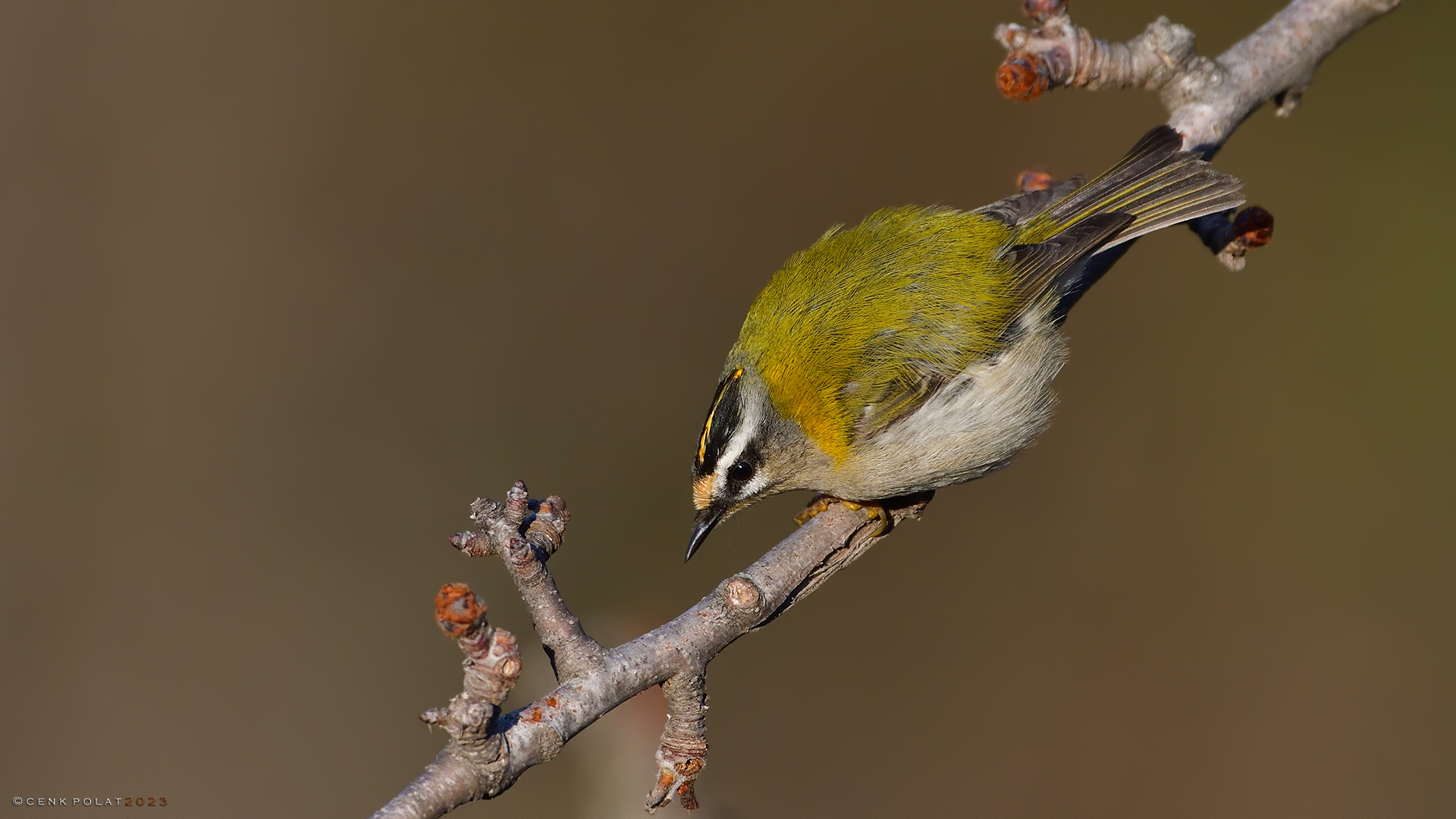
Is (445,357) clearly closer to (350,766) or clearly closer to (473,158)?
(473,158)

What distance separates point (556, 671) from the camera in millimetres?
1865

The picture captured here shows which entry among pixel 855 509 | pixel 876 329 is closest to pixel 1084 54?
pixel 876 329

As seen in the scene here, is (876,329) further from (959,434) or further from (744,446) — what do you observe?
(744,446)

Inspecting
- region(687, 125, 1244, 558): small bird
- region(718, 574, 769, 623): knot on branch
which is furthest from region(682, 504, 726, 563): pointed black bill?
region(718, 574, 769, 623): knot on branch

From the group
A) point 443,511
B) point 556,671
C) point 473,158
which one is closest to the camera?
point 556,671

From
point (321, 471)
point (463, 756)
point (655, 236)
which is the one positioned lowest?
point (463, 756)

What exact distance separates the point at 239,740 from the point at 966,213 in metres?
3.74

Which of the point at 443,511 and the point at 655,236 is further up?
the point at 655,236

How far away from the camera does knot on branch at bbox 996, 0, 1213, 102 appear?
2.92 m

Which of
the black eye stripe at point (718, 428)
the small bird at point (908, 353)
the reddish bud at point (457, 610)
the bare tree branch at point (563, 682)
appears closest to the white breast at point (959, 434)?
the small bird at point (908, 353)

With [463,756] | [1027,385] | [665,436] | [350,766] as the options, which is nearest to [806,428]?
[1027,385]

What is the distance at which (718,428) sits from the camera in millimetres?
2766

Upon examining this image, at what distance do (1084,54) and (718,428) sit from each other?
1.57 metres

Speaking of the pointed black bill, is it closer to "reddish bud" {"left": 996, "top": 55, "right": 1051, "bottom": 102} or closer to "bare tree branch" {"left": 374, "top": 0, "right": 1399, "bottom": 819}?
"bare tree branch" {"left": 374, "top": 0, "right": 1399, "bottom": 819}
